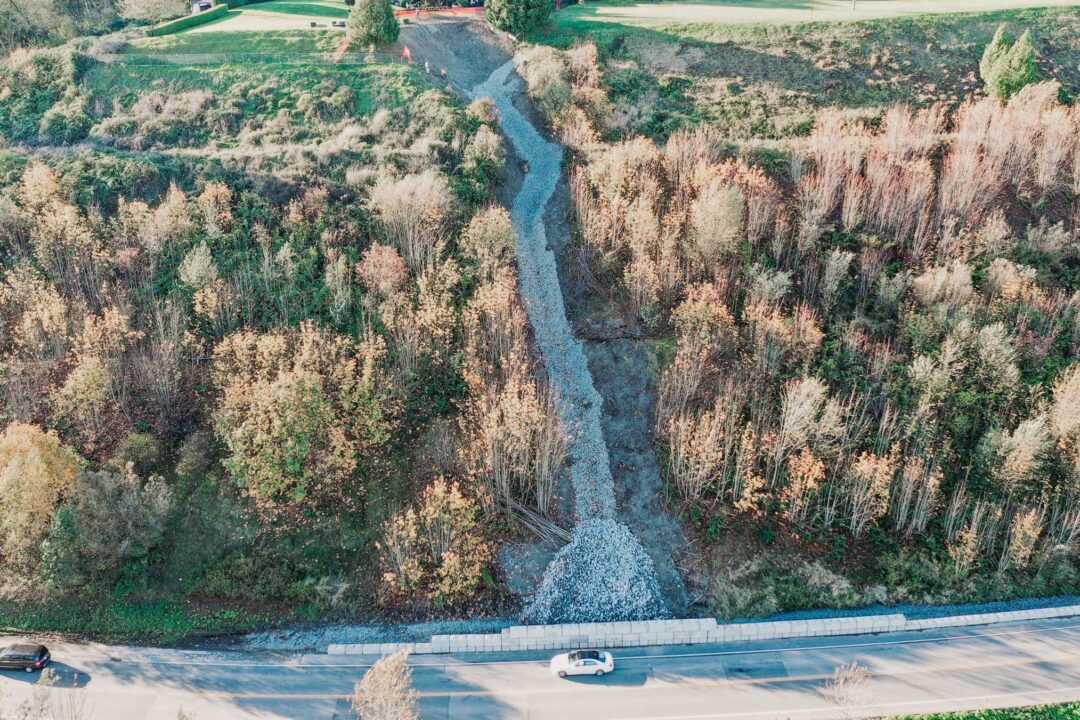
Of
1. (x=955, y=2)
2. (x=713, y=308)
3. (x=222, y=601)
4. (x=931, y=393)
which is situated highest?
(x=955, y=2)

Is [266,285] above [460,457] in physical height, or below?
above

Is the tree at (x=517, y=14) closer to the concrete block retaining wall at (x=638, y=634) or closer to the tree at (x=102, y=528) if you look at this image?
the tree at (x=102, y=528)

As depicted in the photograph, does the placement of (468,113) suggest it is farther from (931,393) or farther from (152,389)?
(931,393)

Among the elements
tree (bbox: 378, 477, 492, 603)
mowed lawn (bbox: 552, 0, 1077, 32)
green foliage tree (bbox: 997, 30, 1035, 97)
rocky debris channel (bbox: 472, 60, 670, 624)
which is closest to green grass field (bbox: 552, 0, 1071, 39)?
mowed lawn (bbox: 552, 0, 1077, 32)

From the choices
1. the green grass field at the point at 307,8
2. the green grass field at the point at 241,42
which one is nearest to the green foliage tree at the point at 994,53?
the green grass field at the point at 241,42

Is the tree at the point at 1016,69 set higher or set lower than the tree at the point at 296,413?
higher

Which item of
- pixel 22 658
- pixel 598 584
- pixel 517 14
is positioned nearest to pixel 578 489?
pixel 598 584

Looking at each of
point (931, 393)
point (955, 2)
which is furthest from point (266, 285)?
point (955, 2)
